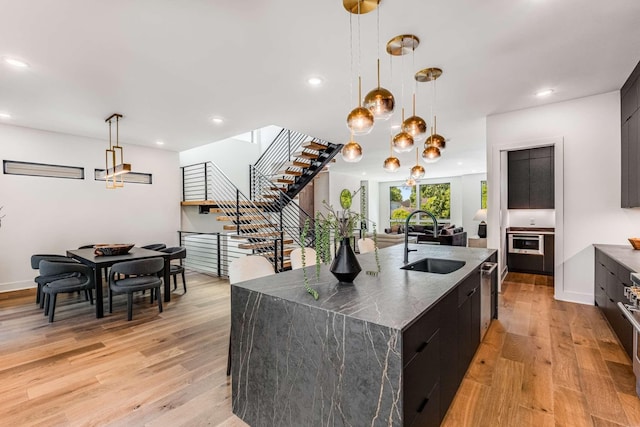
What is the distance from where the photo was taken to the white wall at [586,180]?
3891mm

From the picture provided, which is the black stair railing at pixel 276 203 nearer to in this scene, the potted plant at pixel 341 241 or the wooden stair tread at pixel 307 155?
the wooden stair tread at pixel 307 155

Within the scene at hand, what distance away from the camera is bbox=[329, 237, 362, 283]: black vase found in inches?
74.5

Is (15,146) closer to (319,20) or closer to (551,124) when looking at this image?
(319,20)

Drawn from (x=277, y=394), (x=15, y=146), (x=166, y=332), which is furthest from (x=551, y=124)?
(x=15, y=146)

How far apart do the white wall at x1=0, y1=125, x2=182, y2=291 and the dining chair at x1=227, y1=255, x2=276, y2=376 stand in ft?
16.9

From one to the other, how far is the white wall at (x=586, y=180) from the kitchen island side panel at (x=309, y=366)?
438 cm

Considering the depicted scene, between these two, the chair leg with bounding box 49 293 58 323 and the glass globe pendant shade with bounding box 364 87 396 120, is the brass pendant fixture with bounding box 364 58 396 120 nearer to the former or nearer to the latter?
the glass globe pendant shade with bounding box 364 87 396 120

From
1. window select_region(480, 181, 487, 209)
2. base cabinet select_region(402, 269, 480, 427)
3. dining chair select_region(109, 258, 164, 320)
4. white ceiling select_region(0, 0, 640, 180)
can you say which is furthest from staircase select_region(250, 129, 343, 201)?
window select_region(480, 181, 487, 209)

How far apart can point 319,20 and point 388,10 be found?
1.74 feet

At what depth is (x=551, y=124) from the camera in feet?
14.0

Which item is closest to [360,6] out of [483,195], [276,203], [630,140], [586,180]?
[630,140]

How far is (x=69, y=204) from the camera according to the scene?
5.62 meters

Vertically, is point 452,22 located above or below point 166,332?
above

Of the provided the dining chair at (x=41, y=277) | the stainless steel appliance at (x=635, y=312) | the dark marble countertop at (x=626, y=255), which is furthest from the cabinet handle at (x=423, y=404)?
the dining chair at (x=41, y=277)
